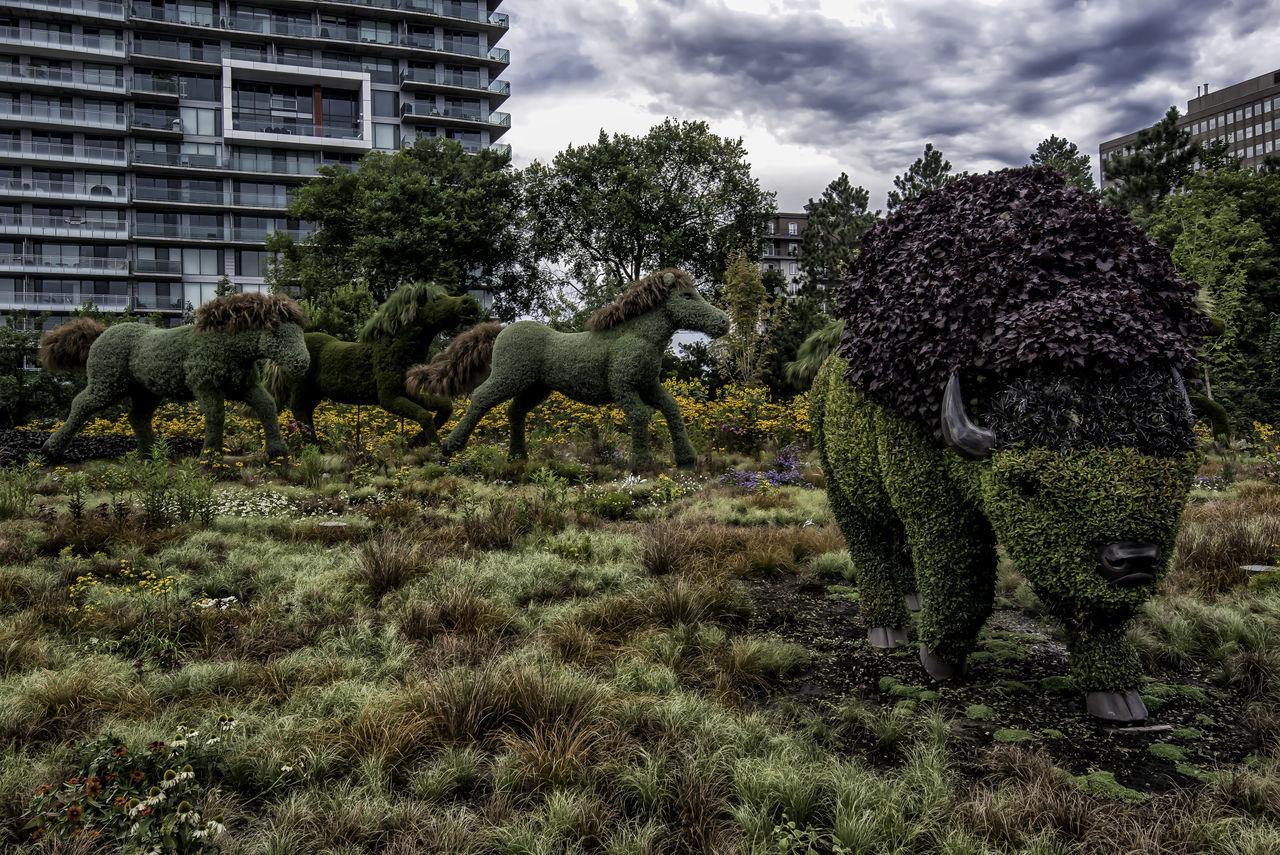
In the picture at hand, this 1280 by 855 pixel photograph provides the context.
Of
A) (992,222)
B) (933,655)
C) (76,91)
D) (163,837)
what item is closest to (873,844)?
(933,655)

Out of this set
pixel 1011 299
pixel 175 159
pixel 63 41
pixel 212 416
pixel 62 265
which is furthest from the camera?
pixel 175 159

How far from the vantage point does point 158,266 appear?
144ft

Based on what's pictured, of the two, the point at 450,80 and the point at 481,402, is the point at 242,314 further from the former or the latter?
the point at 450,80

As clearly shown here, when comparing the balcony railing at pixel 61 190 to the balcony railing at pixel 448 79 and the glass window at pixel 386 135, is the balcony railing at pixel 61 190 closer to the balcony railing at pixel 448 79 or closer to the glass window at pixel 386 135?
the glass window at pixel 386 135

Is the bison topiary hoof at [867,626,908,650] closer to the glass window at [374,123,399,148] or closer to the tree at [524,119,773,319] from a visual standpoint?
the tree at [524,119,773,319]

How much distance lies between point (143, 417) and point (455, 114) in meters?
41.0

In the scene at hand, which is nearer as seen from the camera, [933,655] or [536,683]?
[536,683]

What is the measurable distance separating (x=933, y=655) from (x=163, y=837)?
3.88 m

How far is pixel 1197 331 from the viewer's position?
3484 millimetres

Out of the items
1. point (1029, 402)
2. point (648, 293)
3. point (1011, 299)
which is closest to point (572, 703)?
point (1029, 402)

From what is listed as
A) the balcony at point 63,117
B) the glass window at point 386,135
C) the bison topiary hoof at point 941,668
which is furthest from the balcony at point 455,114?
the bison topiary hoof at point 941,668

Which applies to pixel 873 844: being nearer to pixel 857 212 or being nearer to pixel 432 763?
pixel 432 763

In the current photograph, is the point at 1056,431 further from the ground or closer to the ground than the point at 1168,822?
further from the ground

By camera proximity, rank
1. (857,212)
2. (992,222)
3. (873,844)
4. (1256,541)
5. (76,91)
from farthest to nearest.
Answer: (76,91), (857,212), (1256,541), (992,222), (873,844)
